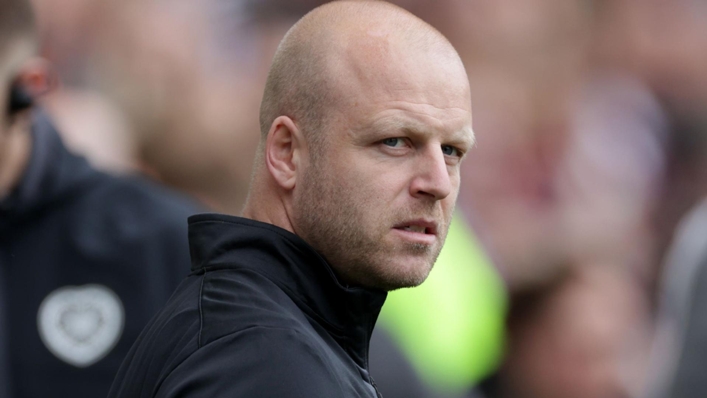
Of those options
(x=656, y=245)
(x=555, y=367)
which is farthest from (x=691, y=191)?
(x=555, y=367)

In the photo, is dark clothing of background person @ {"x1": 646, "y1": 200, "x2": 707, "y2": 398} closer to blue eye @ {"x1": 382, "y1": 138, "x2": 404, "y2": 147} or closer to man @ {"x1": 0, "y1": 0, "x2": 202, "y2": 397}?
man @ {"x1": 0, "y1": 0, "x2": 202, "y2": 397}

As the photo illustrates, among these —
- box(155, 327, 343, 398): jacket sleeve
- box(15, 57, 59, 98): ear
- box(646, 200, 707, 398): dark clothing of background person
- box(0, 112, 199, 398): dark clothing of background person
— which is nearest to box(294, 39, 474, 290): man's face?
box(155, 327, 343, 398): jacket sleeve

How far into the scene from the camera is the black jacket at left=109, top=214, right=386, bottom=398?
1.83 meters

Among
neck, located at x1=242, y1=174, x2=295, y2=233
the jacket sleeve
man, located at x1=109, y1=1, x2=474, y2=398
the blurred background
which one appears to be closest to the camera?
the jacket sleeve

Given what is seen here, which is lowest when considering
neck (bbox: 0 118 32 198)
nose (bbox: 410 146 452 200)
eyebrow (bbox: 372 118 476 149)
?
neck (bbox: 0 118 32 198)

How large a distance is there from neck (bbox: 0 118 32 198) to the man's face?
1806 mm

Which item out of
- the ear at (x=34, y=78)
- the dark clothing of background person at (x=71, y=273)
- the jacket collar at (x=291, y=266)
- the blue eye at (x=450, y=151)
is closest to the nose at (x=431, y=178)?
the blue eye at (x=450, y=151)

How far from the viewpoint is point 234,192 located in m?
4.73

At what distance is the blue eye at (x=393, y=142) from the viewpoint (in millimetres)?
2285

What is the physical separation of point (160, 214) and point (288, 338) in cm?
217

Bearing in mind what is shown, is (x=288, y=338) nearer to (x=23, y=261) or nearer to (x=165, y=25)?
(x=23, y=261)

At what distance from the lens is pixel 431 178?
89.8 inches

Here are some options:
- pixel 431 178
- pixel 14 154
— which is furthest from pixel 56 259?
pixel 431 178

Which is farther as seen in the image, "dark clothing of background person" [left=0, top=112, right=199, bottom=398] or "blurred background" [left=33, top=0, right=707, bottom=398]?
"blurred background" [left=33, top=0, right=707, bottom=398]
